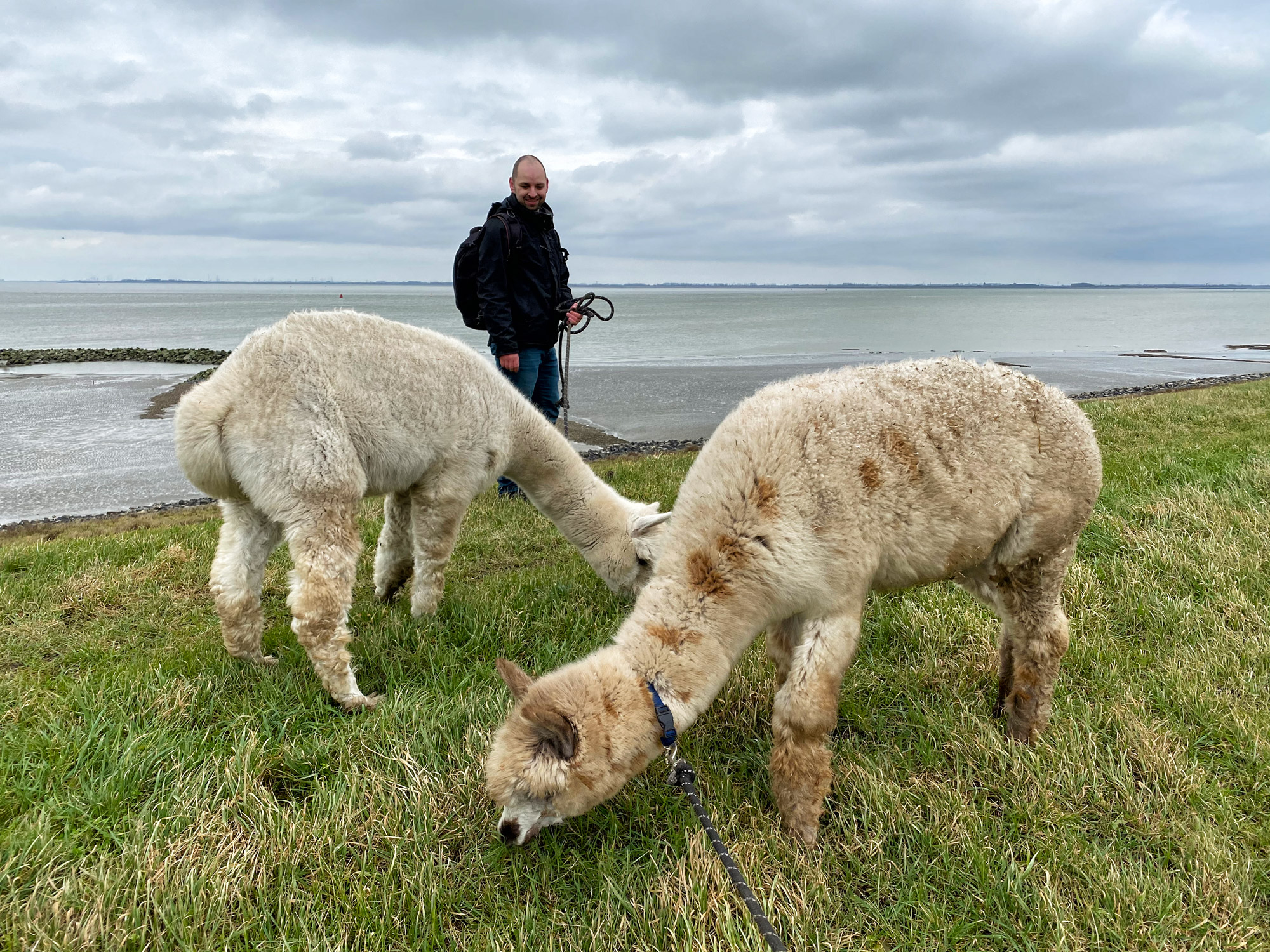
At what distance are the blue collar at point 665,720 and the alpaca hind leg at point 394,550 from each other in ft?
10.6

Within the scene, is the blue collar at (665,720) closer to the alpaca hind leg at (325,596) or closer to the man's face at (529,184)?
the alpaca hind leg at (325,596)

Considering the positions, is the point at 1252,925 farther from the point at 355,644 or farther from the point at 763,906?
the point at 355,644

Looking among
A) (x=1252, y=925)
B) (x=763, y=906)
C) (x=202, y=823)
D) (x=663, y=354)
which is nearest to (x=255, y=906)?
(x=202, y=823)

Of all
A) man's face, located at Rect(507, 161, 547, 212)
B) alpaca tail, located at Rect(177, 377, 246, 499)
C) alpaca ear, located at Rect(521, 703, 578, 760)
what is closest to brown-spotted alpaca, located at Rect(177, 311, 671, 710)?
alpaca tail, located at Rect(177, 377, 246, 499)

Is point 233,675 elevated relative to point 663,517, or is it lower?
lower

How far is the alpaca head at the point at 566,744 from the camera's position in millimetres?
2547

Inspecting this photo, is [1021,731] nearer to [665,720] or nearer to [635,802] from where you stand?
[635,802]

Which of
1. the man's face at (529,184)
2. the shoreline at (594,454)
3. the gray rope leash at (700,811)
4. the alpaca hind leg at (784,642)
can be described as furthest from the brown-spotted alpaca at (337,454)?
the shoreline at (594,454)

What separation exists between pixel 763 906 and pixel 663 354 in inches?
1465

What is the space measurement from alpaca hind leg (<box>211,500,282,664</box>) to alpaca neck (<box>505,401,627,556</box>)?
175cm

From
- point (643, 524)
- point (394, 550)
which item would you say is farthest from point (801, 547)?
point (394, 550)

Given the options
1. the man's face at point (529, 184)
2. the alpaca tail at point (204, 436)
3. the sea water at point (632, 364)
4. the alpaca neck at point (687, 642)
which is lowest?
the sea water at point (632, 364)

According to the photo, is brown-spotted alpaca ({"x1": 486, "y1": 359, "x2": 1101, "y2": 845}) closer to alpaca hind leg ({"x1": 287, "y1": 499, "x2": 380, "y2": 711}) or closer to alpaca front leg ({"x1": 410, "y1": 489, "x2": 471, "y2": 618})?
alpaca hind leg ({"x1": 287, "y1": 499, "x2": 380, "y2": 711})

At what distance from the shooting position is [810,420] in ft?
10.0
